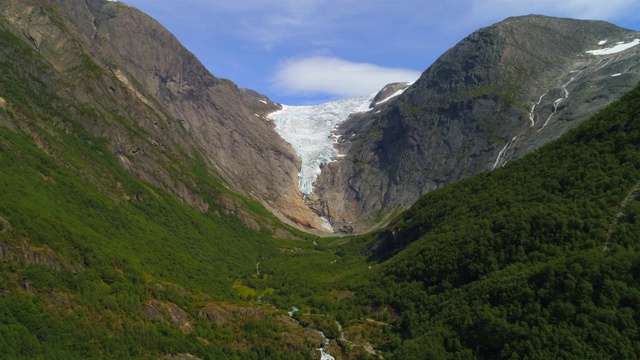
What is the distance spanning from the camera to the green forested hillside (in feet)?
187

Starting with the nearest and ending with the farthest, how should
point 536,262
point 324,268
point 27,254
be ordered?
point 27,254 → point 536,262 → point 324,268

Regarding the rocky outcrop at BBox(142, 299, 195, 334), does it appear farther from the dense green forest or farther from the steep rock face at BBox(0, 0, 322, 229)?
the steep rock face at BBox(0, 0, 322, 229)

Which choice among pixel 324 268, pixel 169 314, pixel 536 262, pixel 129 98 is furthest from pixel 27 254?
pixel 129 98

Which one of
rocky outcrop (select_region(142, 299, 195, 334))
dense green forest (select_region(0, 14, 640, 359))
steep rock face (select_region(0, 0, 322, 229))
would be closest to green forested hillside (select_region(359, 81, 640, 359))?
dense green forest (select_region(0, 14, 640, 359))

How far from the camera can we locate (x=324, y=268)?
357ft

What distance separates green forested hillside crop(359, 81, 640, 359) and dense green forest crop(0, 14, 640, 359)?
200 millimetres

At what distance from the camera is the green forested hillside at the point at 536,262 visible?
57094 mm

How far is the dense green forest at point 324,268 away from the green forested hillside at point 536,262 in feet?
0.66

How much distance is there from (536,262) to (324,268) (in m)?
48.0

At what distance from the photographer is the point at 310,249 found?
13462 centimetres

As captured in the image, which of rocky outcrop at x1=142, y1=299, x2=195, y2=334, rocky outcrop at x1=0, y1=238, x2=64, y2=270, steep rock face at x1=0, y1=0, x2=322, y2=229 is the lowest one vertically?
rocky outcrop at x1=142, y1=299, x2=195, y2=334

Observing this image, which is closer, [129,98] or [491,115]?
[129,98]

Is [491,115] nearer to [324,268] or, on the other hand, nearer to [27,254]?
[324,268]

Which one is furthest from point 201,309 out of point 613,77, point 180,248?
point 613,77
